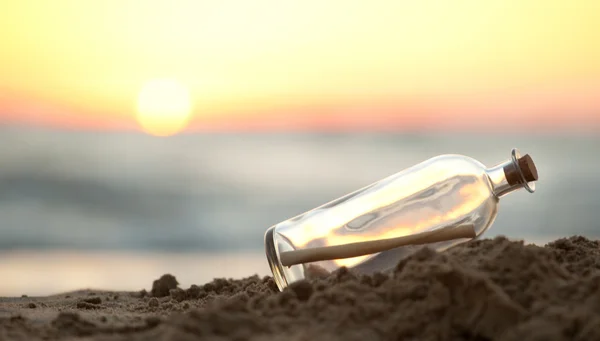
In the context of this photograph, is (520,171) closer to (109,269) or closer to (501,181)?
(501,181)

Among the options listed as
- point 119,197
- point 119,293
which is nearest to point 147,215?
point 119,197

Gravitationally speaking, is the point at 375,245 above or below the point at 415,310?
above

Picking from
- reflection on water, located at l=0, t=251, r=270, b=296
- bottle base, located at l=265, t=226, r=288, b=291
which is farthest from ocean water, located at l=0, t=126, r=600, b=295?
bottle base, located at l=265, t=226, r=288, b=291

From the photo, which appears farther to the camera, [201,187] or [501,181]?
[201,187]

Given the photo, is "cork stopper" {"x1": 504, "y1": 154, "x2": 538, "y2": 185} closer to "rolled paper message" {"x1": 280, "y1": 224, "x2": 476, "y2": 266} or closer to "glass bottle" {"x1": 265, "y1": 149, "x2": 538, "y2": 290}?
"glass bottle" {"x1": 265, "y1": 149, "x2": 538, "y2": 290}

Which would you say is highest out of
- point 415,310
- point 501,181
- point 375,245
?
point 501,181

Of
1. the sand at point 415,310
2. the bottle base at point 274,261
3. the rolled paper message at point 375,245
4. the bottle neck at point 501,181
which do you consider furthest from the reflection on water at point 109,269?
the sand at point 415,310

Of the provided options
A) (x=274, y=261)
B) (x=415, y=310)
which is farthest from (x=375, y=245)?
(x=415, y=310)
